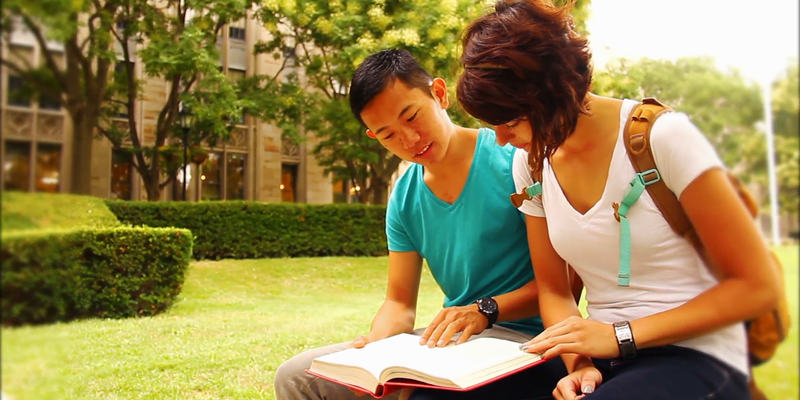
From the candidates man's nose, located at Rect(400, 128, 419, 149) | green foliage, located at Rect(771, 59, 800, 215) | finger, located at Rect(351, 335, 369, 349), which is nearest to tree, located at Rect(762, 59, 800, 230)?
green foliage, located at Rect(771, 59, 800, 215)

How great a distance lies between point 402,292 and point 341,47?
1319 mm

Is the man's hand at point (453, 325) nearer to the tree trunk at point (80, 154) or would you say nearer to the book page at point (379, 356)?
the book page at point (379, 356)

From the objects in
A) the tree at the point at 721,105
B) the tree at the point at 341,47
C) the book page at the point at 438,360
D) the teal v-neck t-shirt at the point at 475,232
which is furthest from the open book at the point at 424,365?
the tree at the point at 341,47

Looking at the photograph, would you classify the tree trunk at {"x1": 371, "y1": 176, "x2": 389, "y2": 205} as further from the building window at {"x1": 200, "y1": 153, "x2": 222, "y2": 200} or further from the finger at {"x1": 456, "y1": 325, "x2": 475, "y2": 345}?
the finger at {"x1": 456, "y1": 325, "x2": 475, "y2": 345}

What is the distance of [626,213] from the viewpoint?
0.86 m

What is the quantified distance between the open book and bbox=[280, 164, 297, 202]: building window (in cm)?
113

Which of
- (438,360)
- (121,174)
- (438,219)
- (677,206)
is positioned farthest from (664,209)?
(121,174)

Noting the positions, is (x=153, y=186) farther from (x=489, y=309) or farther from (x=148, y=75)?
(x=489, y=309)

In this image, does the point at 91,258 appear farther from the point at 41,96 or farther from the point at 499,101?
the point at 499,101

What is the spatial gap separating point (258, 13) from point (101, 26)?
1.06 metres

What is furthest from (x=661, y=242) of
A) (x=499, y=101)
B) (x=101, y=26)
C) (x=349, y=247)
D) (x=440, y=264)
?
(x=349, y=247)

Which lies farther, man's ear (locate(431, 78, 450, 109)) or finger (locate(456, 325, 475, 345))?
man's ear (locate(431, 78, 450, 109))

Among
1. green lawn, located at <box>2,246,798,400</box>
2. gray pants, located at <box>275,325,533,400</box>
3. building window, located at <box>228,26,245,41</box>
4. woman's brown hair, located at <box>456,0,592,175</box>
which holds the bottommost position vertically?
green lawn, located at <box>2,246,798,400</box>

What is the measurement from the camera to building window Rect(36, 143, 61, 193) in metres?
0.72
